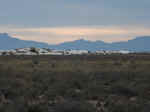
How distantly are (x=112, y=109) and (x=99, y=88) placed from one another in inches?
302

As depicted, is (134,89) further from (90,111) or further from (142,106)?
(90,111)

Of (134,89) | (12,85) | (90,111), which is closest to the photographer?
(90,111)

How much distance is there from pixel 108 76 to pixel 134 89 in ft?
31.1

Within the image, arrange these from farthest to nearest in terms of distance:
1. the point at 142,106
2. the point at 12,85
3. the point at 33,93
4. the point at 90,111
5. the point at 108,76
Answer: the point at 108,76, the point at 12,85, the point at 33,93, the point at 142,106, the point at 90,111

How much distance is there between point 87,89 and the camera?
2294cm

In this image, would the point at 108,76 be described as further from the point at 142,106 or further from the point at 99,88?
the point at 142,106

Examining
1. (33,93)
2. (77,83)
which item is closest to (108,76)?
(77,83)

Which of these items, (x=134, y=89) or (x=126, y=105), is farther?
(x=134, y=89)

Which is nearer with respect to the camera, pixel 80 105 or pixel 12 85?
pixel 80 105

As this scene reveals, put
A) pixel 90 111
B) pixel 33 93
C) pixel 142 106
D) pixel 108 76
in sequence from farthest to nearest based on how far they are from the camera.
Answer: pixel 108 76 < pixel 33 93 < pixel 142 106 < pixel 90 111

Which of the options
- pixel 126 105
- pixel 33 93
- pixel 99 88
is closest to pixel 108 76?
pixel 99 88

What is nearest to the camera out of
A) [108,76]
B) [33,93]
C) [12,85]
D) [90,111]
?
[90,111]

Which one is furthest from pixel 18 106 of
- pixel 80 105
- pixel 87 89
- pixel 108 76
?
pixel 108 76

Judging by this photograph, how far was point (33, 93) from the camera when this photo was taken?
20.9 m
